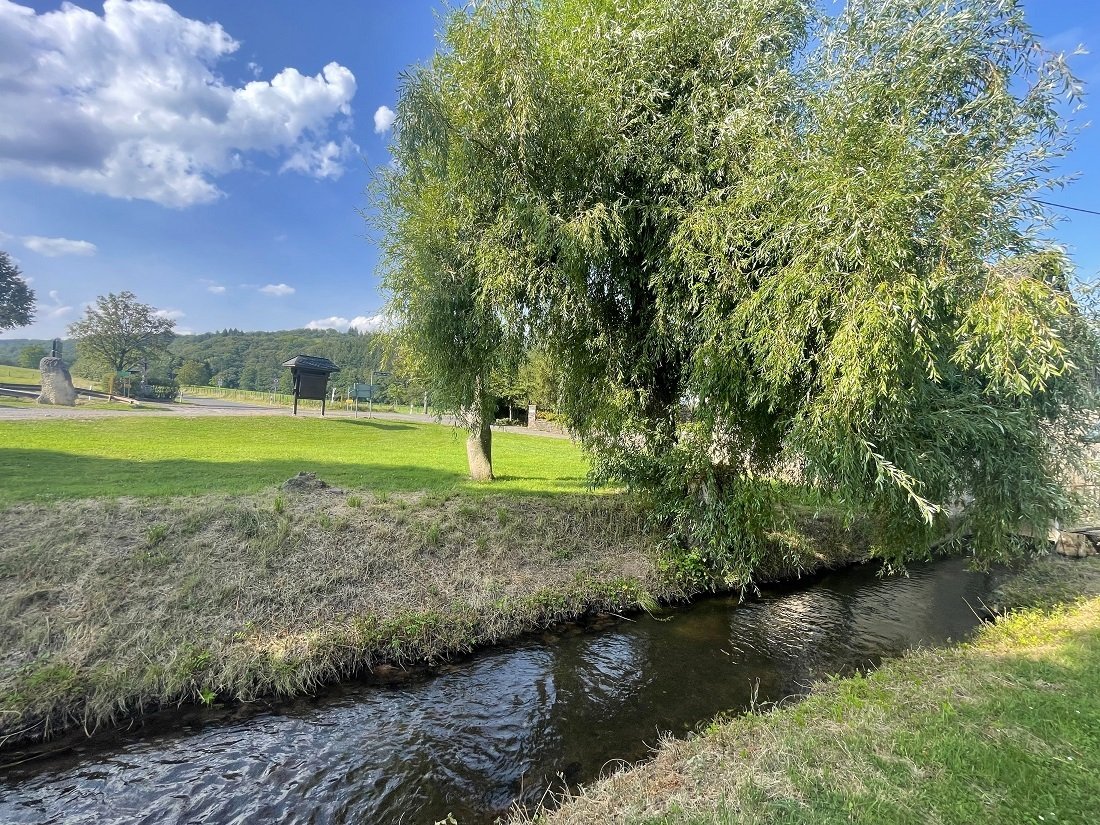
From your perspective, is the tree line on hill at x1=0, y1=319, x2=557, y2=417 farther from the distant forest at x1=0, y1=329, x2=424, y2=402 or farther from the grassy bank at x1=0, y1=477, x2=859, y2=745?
the grassy bank at x1=0, y1=477, x2=859, y2=745

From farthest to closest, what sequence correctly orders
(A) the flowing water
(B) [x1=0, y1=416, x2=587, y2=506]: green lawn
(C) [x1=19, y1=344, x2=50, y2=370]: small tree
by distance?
(C) [x1=19, y1=344, x2=50, y2=370]: small tree < (B) [x1=0, y1=416, x2=587, y2=506]: green lawn < (A) the flowing water

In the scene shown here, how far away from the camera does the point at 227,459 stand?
436 inches

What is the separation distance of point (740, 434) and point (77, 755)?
282 inches


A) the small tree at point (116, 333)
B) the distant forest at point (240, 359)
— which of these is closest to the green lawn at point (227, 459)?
the distant forest at point (240, 359)

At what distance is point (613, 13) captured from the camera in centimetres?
646

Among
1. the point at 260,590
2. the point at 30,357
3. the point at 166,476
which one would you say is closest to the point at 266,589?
the point at 260,590

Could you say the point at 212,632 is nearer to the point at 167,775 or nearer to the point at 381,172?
the point at 167,775

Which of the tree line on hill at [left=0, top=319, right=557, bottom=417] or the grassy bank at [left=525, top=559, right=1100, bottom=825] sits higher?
the tree line on hill at [left=0, top=319, right=557, bottom=417]

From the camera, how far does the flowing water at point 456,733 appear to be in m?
3.49

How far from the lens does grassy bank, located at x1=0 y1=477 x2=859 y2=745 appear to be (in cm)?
443

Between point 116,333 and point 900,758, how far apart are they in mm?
54705

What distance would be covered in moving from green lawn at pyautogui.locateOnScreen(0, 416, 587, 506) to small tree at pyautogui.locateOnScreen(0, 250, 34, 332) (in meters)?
42.6

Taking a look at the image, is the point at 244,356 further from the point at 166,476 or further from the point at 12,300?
the point at 166,476

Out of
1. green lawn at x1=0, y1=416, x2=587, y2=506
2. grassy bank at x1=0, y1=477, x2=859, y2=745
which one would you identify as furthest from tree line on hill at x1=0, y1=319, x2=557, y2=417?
grassy bank at x1=0, y1=477, x2=859, y2=745
